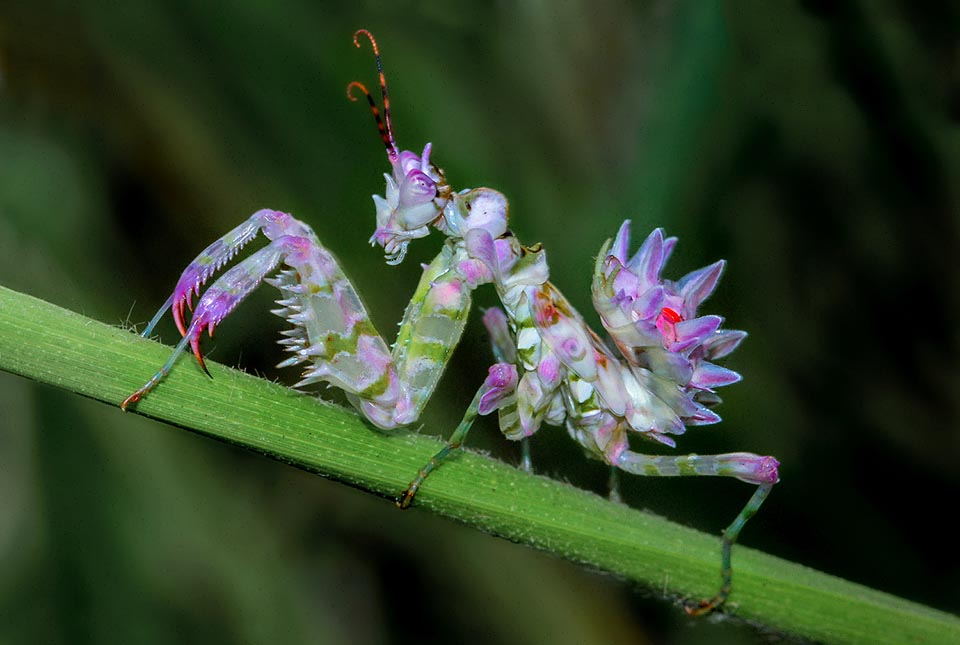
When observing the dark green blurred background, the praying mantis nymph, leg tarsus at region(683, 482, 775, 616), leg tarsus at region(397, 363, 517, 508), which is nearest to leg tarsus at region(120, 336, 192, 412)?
the praying mantis nymph

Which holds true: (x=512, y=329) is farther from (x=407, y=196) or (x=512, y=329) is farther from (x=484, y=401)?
(x=407, y=196)

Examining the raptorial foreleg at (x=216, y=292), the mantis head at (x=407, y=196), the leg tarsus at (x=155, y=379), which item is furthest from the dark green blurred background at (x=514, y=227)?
the leg tarsus at (x=155, y=379)

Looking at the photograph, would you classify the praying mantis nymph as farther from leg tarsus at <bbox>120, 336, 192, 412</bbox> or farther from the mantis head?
leg tarsus at <bbox>120, 336, 192, 412</bbox>

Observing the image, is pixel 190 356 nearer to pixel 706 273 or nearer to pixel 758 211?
pixel 706 273

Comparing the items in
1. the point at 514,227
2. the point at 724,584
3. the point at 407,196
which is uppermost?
the point at 407,196

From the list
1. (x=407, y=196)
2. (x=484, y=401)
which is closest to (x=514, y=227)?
(x=407, y=196)
